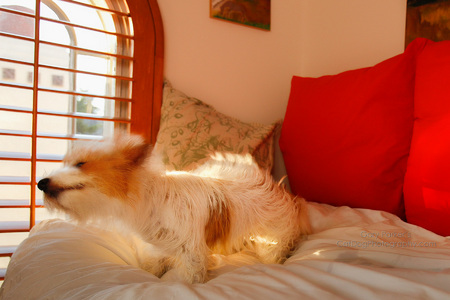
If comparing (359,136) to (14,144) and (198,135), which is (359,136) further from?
(14,144)

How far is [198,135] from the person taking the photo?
4.94ft

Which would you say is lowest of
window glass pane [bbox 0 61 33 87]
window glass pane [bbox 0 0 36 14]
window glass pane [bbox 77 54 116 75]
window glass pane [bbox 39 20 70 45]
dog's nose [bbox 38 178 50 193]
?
dog's nose [bbox 38 178 50 193]

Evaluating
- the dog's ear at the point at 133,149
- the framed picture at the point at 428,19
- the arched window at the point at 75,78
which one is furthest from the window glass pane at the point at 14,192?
the framed picture at the point at 428,19

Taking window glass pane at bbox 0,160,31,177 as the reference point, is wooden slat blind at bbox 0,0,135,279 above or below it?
above

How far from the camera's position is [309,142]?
1.50 m

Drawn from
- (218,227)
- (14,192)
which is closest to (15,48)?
(14,192)

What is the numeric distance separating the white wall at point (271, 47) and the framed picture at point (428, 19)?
6cm

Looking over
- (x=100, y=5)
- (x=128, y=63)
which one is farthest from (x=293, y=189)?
(x=100, y=5)

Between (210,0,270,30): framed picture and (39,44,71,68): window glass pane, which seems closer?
(39,44,71,68): window glass pane

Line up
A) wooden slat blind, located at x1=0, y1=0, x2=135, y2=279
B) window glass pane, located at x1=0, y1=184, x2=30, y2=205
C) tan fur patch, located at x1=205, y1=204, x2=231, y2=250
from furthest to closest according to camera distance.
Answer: window glass pane, located at x1=0, y1=184, x2=30, y2=205
wooden slat blind, located at x1=0, y1=0, x2=135, y2=279
tan fur patch, located at x1=205, y1=204, x2=231, y2=250

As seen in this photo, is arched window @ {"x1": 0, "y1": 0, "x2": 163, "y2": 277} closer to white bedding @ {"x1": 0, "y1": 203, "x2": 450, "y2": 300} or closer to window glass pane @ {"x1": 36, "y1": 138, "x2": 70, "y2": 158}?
window glass pane @ {"x1": 36, "y1": 138, "x2": 70, "y2": 158}

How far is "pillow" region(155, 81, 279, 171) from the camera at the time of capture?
146 centimetres

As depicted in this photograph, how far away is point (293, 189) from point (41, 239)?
3.68ft

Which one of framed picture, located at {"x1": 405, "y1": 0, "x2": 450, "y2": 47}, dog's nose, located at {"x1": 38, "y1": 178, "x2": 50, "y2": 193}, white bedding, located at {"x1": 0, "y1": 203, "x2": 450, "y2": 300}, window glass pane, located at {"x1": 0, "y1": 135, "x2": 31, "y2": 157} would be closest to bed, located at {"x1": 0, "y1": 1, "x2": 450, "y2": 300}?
white bedding, located at {"x1": 0, "y1": 203, "x2": 450, "y2": 300}
